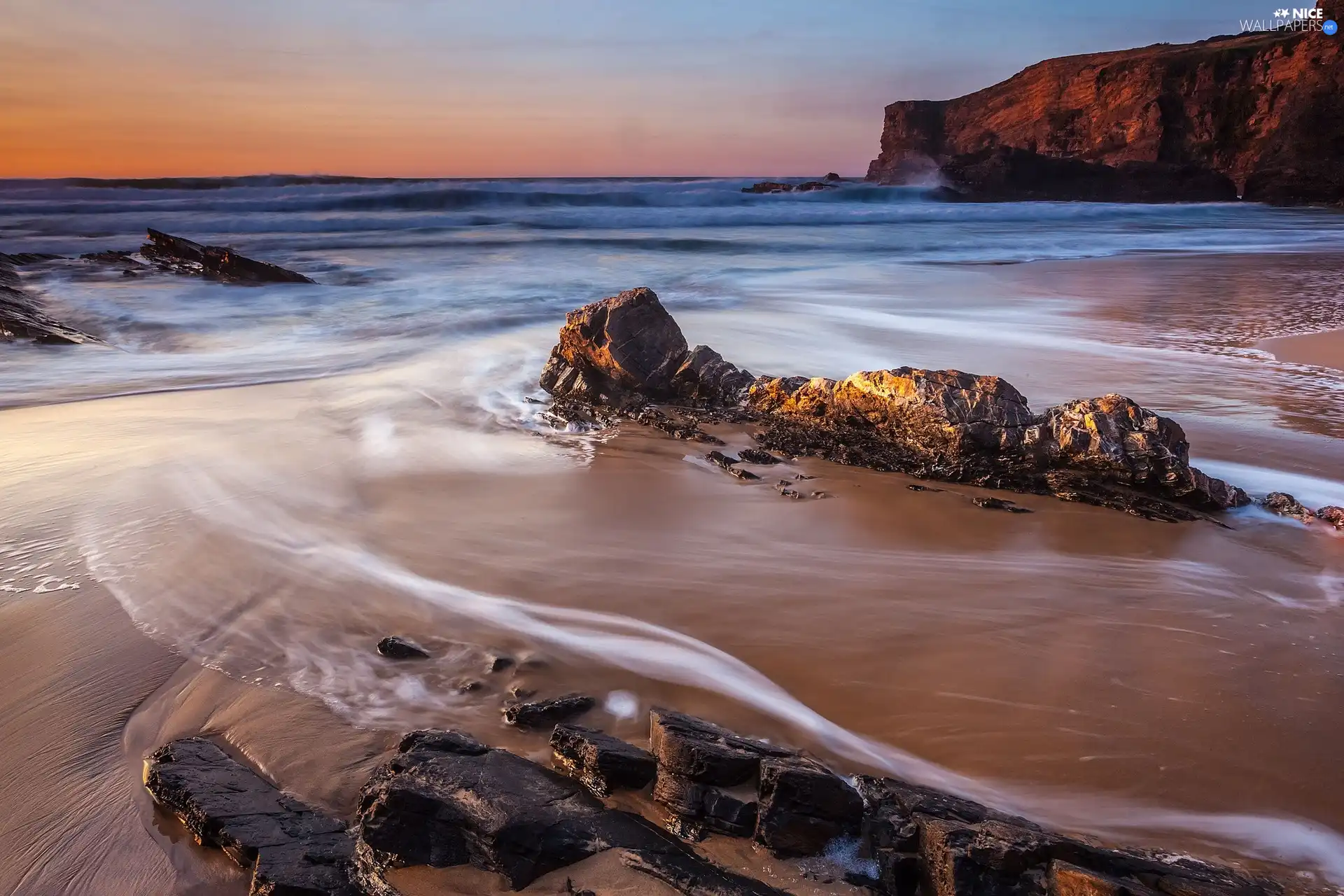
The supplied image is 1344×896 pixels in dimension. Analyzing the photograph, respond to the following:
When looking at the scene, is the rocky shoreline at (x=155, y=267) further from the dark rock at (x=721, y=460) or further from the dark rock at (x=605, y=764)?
the dark rock at (x=605, y=764)

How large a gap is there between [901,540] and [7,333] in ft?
29.1

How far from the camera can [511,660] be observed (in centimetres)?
277

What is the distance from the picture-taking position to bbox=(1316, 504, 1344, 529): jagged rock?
3.68 meters

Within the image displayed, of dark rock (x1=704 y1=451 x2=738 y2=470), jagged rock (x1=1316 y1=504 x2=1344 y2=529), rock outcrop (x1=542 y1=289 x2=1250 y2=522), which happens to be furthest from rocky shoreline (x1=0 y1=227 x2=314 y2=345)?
jagged rock (x1=1316 y1=504 x2=1344 y2=529)

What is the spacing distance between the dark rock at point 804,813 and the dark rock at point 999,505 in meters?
2.42

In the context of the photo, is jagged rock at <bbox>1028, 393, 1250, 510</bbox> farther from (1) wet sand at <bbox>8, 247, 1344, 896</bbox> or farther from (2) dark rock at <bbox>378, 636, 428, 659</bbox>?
(2) dark rock at <bbox>378, 636, 428, 659</bbox>

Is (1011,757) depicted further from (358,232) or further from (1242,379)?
(358,232)

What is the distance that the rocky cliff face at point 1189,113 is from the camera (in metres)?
47.4

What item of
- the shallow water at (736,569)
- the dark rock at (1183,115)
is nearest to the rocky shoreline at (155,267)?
the shallow water at (736,569)

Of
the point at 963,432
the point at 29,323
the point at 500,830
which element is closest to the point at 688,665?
the point at 500,830

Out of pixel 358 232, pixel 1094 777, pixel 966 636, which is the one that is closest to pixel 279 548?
pixel 966 636

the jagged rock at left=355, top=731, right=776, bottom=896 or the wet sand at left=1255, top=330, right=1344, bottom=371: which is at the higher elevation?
the wet sand at left=1255, top=330, right=1344, bottom=371

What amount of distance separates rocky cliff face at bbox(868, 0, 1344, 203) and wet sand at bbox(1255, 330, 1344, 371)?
4198cm

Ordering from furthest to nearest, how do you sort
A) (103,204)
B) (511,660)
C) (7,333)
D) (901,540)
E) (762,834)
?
1. (103,204)
2. (7,333)
3. (901,540)
4. (511,660)
5. (762,834)
